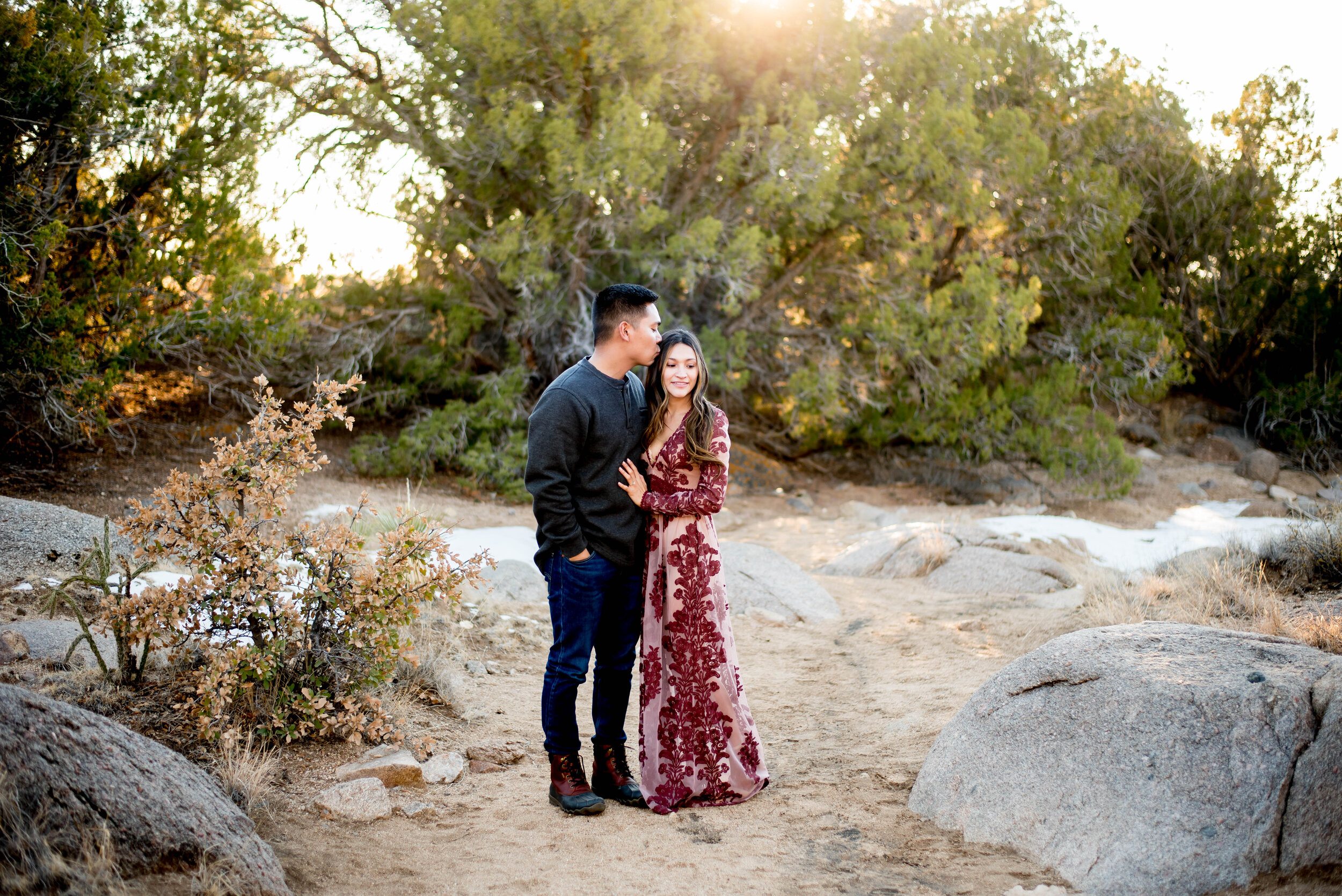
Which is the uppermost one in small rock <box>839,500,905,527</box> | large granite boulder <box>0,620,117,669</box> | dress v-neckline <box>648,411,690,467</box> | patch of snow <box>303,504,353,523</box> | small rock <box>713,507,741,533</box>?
dress v-neckline <box>648,411,690,467</box>

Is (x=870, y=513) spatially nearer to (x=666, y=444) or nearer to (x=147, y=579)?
(x=666, y=444)

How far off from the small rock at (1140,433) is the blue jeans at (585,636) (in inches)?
669

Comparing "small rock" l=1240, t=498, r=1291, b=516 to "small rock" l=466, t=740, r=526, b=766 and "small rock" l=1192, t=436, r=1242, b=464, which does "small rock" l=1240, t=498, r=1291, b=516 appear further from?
"small rock" l=466, t=740, r=526, b=766

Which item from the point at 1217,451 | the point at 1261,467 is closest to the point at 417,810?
the point at 1261,467

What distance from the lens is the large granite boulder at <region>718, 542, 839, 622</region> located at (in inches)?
300

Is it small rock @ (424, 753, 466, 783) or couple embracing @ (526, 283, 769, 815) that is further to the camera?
small rock @ (424, 753, 466, 783)

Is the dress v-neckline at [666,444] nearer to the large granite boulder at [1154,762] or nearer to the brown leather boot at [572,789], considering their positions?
the brown leather boot at [572,789]

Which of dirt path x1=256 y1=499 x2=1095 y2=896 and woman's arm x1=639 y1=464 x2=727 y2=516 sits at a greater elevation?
woman's arm x1=639 y1=464 x2=727 y2=516

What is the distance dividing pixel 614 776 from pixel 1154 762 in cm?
210

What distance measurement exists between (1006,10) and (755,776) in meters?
14.5

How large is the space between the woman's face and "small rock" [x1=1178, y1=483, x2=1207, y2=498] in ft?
45.6

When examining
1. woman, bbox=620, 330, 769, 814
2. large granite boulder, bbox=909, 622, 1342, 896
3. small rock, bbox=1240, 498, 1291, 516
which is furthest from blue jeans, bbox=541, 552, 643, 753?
small rock, bbox=1240, 498, 1291, 516

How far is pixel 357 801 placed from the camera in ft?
11.9

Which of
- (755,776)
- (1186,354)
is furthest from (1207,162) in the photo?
(755,776)
